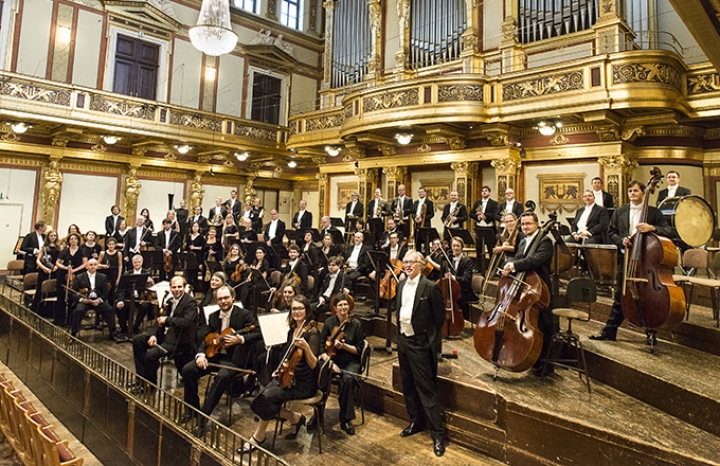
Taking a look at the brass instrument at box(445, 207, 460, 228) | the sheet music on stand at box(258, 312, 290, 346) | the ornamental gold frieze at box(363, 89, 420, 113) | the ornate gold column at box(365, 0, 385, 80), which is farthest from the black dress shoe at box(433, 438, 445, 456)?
the ornate gold column at box(365, 0, 385, 80)

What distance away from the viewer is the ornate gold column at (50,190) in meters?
11.6

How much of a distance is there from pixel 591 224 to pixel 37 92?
11.5m

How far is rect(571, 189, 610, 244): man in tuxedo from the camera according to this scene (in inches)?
214

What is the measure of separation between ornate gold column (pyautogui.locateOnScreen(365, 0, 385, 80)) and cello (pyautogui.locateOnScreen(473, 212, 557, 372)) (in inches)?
368

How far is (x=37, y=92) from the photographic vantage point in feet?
33.0

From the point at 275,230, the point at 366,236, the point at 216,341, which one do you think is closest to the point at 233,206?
the point at 275,230

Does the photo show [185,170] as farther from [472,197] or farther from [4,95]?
[472,197]

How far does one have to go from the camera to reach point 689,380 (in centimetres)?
323

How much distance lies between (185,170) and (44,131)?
12.4 ft

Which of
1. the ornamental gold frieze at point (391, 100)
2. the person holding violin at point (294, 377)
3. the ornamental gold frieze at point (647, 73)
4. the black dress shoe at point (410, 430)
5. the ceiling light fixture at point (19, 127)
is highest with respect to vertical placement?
the ornamental gold frieze at point (391, 100)

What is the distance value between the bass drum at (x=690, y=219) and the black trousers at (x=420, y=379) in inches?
100

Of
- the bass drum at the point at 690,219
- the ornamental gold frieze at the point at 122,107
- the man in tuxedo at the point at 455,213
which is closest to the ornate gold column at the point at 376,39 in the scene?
the man in tuxedo at the point at 455,213

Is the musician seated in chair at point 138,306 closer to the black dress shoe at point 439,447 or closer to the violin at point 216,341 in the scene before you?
the violin at point 216,341

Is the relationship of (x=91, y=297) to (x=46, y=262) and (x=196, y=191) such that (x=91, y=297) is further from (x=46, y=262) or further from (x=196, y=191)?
(x=196, y=191)
